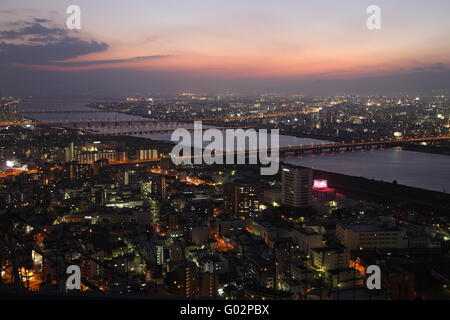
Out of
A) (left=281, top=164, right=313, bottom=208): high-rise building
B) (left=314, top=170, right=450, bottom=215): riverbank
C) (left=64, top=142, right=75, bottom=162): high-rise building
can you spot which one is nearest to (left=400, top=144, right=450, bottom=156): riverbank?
(left=314, top=170, right=450, bottom=215): riverbank

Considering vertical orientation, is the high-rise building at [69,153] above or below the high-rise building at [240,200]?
above

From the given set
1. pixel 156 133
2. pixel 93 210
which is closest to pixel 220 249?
→ pixel 93 210

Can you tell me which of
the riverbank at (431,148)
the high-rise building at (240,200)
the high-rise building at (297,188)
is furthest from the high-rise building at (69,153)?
the riverbank at (431,148)

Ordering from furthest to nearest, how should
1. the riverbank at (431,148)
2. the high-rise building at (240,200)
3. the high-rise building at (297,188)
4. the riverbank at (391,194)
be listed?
1. the riverbank at (431,148)
2. the riverbank at (391,194)
3. the high-rise building at (297,188)
4. the high-rise building at (240,200)

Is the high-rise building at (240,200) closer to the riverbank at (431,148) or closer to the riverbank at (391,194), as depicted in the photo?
the riverbank at (391,194)

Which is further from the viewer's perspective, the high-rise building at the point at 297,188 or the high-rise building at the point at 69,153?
the high-rise building at the point at 69,153

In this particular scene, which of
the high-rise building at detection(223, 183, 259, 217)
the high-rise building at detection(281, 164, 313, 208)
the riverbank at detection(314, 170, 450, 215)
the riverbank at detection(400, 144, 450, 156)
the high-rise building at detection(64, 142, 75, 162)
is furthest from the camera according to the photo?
the riverbank at detection(400, 144, 450, 156)

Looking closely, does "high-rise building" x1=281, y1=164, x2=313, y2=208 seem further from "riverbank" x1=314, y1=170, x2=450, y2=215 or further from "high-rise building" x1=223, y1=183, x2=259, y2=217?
"riverbank" x1=314, y1=170, x2=450, y2=215

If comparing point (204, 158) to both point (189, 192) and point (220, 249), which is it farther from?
point (220, 249)

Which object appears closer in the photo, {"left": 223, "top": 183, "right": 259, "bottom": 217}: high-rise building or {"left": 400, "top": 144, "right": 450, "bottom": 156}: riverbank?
{"left": 223, "top": 183, "right": 259, "bottom": 217}: high-rise building
